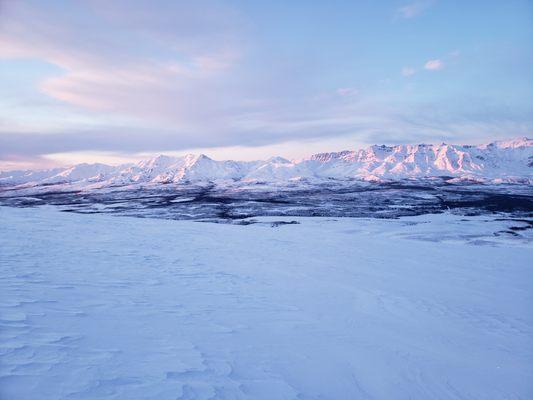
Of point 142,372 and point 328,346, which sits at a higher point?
Result: point 142,372

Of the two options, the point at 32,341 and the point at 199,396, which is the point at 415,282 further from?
the point at 32,341

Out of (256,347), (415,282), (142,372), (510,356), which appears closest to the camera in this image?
(142,372)

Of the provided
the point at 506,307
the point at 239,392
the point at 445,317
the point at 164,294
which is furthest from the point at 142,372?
the point at 506,307

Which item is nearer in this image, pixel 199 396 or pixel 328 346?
pixel 199 396

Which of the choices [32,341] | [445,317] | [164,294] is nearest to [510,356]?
[445,317]

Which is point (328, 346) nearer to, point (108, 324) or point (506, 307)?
point (108, 324)

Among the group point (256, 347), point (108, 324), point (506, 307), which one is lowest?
point (506, 307)

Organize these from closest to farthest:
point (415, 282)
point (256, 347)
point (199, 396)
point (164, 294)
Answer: point (199, 396) → point (256, 347) → point (164, 294) → point (415, 282)
